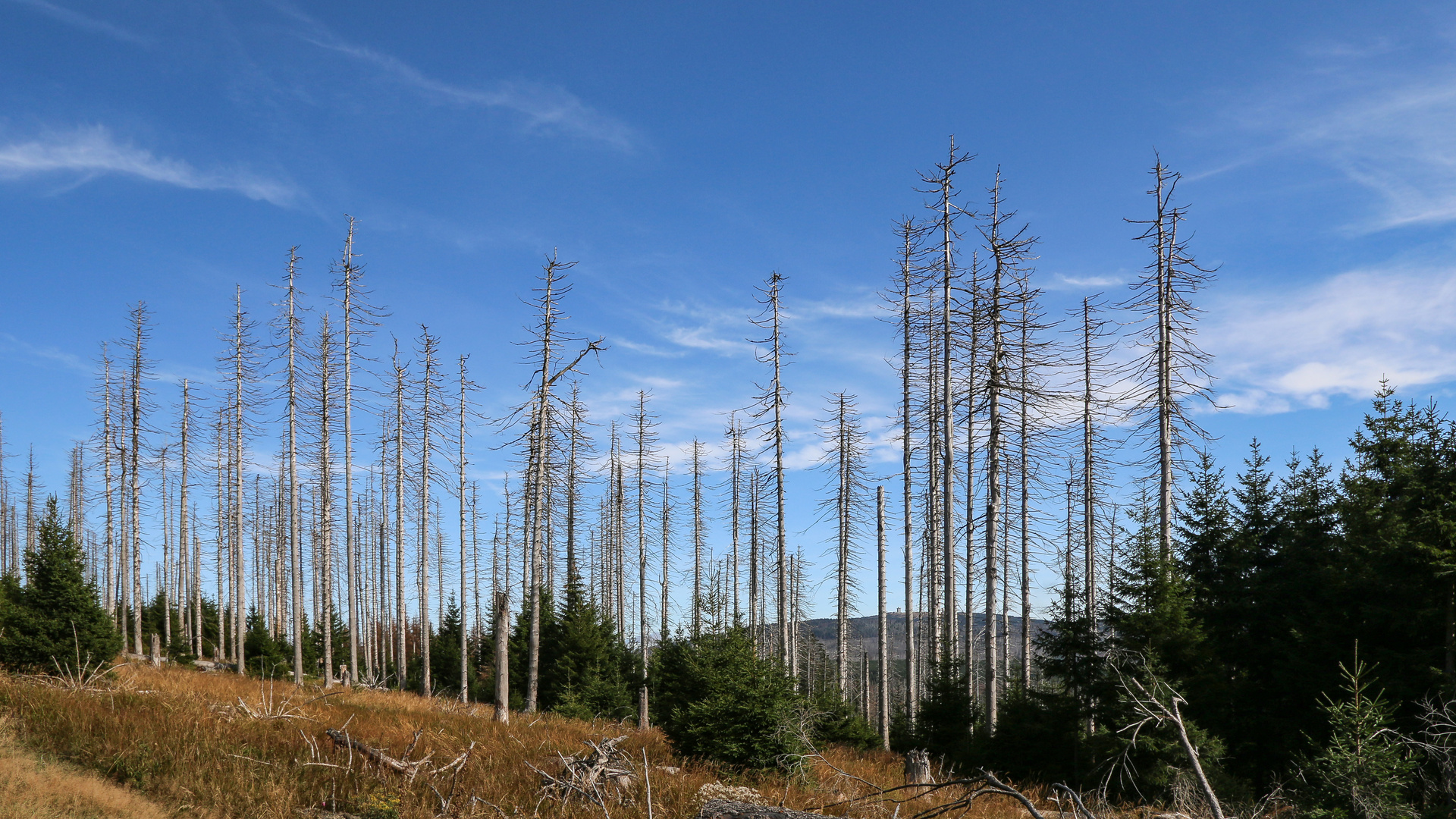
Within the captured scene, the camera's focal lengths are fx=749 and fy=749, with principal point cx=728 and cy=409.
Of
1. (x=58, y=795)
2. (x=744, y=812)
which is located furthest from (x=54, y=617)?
(x=744, y=812)

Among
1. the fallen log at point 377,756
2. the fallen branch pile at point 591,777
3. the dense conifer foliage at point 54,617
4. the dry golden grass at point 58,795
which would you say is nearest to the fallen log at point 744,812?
the fallen branch pile at point 591,777

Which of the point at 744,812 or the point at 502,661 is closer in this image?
the point at 744,812

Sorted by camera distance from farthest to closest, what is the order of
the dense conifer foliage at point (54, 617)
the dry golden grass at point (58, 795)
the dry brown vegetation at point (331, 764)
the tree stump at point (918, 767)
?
the dense conifer foliage at point (54, 617), the tree stump at point (918, 767), the dry brown vegetation at point (331, 764), the dry golden grass at point (58, 795)

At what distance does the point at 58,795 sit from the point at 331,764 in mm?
2718

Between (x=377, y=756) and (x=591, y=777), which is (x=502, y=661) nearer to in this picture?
(x=377, y=756)

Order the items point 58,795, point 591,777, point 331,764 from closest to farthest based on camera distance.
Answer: point 58,795 < point 591,777 < point 331,764

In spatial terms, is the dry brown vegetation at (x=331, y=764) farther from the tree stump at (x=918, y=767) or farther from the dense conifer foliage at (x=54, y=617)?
the dense conifer foliage at (x=54, y=617)

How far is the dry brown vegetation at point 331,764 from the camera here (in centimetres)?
912

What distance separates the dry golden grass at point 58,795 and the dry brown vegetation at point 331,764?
105 millimetres

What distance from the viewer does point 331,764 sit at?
32.0 ft

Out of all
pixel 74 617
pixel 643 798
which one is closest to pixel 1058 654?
pixel 643 798

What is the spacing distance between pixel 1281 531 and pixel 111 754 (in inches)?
876

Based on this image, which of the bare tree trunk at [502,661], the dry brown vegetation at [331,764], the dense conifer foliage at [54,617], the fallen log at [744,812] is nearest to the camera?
the fallen log at [744,812]

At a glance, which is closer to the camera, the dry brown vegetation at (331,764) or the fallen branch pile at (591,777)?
the dry brown vegetation at (331,764)
